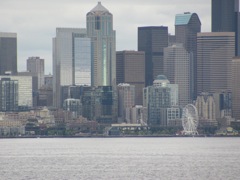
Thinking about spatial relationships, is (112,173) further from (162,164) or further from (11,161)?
(11,161)

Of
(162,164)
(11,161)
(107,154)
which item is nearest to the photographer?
(162,164)

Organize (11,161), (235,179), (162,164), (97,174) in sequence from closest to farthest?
(235,179) → (97,174) → (162,164) → (11,161)

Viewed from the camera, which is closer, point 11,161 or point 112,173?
point 112,173

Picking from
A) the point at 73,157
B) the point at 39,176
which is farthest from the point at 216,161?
the point at 39,176

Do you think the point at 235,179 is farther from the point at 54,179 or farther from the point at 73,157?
the point at 73,157

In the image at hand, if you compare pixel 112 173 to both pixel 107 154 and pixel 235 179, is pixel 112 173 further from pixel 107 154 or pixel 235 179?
pixel 107 154

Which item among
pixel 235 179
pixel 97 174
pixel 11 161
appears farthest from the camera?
pixel 11 161

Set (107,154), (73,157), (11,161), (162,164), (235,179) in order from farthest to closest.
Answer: (107,154), (73,157), (11,161), (162,164), (235,179)

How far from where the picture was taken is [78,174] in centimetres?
13662

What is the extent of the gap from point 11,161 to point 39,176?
114 ft

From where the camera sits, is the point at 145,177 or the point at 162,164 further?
the point at 162,164

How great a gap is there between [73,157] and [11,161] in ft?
50.2

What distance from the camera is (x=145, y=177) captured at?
13112 cm

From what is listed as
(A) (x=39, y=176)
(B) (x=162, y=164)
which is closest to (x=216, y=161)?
(B) (x=162, y=164)
